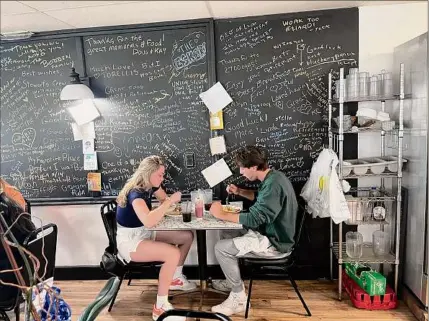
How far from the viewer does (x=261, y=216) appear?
247 centimetres

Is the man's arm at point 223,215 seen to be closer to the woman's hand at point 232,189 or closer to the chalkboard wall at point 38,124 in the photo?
the woman's hand at point 232,189

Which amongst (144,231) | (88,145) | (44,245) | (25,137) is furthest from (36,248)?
(25,137)

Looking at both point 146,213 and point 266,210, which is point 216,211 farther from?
point 146,213

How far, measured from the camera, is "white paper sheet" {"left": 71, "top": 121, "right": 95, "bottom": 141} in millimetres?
3219

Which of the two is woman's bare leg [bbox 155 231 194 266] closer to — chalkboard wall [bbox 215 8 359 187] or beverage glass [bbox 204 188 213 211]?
beverage glass [bbox 204 188 213 211]

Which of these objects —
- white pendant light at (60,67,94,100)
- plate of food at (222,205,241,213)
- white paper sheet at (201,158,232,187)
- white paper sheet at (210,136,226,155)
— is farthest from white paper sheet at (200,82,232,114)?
white pendant light at (60,67,94,100)

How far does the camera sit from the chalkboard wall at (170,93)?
2980mm

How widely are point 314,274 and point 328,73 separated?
1.70 metres

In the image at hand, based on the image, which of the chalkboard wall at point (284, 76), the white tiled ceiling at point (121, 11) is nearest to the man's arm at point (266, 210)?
the chalkboard wall at point (284, 76)

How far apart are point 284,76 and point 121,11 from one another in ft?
4.42

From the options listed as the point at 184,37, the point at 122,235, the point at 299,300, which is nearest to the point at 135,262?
the point at 122,235

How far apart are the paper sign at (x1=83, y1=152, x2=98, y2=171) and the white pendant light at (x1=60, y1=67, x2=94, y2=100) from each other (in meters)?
0.54

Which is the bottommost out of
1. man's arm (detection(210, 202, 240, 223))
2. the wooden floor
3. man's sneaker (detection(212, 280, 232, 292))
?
the wooden floor

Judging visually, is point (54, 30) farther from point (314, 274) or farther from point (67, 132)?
point (314, 274)
